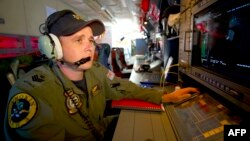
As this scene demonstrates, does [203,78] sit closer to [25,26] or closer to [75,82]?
[75,82]

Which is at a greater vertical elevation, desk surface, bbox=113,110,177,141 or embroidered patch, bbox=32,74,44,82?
embroidered patch, bbox=32,74,44,82

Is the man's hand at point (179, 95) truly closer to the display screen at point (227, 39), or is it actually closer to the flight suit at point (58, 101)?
the flight suit at point (58, 101)

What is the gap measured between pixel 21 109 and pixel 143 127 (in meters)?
0.58

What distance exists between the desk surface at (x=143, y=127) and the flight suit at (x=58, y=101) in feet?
0.64

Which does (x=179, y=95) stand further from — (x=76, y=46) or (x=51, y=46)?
(x=51, y=46)

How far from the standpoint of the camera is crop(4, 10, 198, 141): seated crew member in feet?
2.46

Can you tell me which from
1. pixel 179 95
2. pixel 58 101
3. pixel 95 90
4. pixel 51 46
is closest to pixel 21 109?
pixel 58 101

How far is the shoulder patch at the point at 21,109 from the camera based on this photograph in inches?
28.5

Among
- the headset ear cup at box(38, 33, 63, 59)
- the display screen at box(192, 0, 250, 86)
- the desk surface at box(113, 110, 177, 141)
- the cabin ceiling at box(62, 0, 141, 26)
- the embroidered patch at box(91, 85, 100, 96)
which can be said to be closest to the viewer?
the display screen at box(192, 0, 250, 86)

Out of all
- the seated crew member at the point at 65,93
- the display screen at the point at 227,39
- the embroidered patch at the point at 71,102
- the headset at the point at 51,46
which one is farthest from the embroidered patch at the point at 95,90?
the display screen at the point at 227,39

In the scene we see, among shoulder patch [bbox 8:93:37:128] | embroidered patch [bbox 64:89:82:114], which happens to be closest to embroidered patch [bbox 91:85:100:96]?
embroidered patch [bbox 64:89:82:114]

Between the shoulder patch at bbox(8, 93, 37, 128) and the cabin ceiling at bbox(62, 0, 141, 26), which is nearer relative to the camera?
the shoulder patch at bbox(8, 93, 37, 128)

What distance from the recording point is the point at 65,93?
38.6 inches

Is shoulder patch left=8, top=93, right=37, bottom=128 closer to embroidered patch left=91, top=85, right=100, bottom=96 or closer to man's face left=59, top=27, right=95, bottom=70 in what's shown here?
man's face left=59, top=27, right=95, bottom=70
